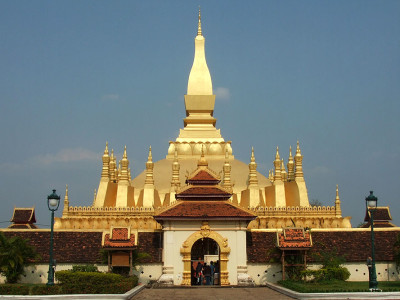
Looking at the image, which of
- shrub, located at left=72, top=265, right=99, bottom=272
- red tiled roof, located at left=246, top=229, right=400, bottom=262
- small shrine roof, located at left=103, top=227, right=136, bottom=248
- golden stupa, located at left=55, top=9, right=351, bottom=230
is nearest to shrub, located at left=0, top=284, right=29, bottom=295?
shrub, located at left=72, top=265, right=99, bottom=272

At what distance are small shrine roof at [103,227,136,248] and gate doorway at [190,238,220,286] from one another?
3.25 metres

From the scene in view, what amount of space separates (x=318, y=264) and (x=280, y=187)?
12315 millimetres

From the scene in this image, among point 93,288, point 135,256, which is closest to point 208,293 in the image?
point 93,288

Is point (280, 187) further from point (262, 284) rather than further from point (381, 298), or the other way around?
point (381, 298)

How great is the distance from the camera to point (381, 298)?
63.7 feet

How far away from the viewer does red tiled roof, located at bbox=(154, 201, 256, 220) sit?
2583 cm

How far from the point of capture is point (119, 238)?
25.8 metres

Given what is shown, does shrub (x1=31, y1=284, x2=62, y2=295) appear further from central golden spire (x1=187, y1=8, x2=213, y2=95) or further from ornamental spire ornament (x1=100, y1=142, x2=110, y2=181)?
central golden spire (x1=187, y1=8, x2=213, y2=95)

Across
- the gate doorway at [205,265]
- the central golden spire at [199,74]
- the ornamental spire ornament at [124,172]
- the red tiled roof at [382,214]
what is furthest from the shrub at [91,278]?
the central golden spire at [199,74]

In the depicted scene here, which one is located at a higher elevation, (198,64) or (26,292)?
(198,64)

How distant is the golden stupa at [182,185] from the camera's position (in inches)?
1455

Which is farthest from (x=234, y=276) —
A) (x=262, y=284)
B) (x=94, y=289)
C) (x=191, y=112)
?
(x=191, y=112)

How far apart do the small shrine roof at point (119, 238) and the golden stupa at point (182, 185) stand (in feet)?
28.6

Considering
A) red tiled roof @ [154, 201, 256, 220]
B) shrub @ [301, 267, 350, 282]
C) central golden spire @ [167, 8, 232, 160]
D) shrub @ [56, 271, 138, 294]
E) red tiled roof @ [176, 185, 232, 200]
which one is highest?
central golden spire @ [167, 8, 232, 160]
